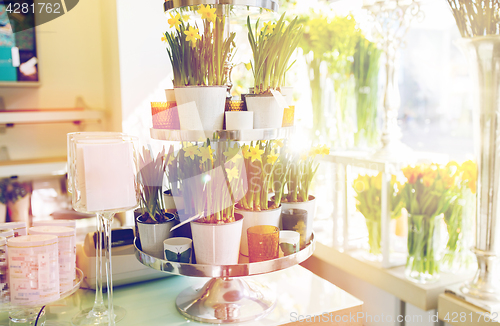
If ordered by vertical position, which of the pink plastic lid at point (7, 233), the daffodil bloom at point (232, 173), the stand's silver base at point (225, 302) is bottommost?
the stand's silver base at point (225, 302)

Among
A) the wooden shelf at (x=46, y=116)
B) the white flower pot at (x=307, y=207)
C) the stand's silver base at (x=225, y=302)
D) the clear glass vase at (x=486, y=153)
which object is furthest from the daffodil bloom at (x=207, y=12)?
the wooden shelf at (x=46, y=116)

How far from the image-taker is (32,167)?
6.35 ft

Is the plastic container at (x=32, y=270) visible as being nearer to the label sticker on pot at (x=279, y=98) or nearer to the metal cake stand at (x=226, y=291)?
the metal cake stand at (x=226, y=291)

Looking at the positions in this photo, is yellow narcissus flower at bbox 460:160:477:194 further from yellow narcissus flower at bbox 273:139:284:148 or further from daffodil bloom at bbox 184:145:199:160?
daffodil bloom at bbox 184:145:199:160

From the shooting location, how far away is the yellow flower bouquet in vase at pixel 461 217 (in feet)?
3.99

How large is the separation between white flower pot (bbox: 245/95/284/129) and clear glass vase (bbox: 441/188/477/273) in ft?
2.63

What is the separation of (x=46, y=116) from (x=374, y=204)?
169 centimetres

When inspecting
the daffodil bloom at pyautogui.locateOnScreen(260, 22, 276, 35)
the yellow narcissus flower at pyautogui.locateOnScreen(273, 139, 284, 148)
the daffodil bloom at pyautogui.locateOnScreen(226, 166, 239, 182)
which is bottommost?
the daffodil bloom at pyautogui.locateOnScreen(226, 166, 239, 182)

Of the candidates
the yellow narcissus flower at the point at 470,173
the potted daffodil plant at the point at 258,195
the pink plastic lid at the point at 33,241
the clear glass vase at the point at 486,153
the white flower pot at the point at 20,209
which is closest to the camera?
the pink plastic lid at the point at 33,241

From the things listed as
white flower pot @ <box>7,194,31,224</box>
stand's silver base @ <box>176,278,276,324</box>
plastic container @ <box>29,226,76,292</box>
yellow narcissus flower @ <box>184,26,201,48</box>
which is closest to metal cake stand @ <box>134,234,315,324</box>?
stand's silver base @ <box>176,278,276,324</box>

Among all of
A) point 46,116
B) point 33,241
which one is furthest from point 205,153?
point 46,116

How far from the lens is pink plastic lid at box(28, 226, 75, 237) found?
0.78 m

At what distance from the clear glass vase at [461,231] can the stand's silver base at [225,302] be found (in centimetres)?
73

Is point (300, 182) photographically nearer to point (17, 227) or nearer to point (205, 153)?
point (205, 153)
